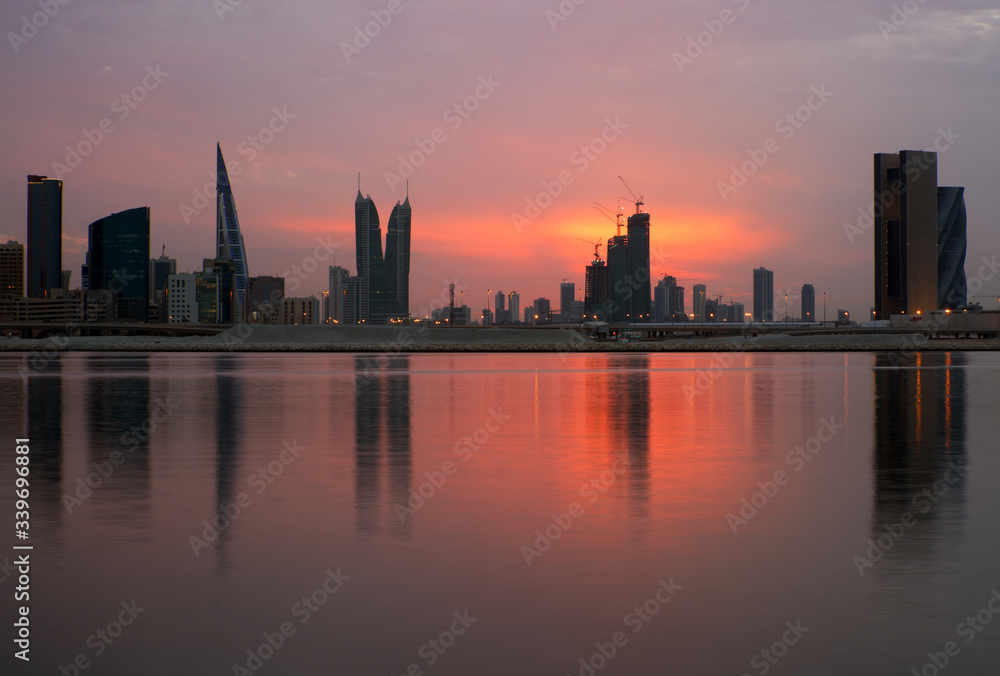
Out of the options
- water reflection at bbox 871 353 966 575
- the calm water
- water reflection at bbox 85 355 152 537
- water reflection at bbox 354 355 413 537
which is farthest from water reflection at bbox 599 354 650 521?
water reflection at bbox 85 355 152 537

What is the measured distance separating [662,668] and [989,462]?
51.3ft

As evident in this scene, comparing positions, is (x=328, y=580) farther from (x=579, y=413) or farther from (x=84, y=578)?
(x=579, y=413)

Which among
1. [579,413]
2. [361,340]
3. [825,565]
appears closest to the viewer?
[825,565]

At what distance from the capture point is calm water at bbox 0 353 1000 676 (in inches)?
324

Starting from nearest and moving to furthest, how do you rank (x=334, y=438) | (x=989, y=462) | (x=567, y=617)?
1. (x=567, y=617)
2. (x=989, y=462)
3. (x=334, y=438)

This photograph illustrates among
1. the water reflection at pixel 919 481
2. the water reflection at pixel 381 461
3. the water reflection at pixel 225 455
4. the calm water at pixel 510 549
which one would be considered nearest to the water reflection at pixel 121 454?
the calm water at pixel 510 549

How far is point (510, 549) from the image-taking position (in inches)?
476

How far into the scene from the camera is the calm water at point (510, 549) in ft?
27.0

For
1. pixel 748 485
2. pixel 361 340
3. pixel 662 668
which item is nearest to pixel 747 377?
pixel 748 485

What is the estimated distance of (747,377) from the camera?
6097cm

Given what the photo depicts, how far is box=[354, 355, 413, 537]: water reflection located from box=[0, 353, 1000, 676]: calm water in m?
0.09

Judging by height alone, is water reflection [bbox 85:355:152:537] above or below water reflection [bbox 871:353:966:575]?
below

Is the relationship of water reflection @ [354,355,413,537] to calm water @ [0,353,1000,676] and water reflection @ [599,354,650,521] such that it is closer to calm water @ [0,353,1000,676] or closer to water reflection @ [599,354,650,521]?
calm water @ [0,353,1000,676]

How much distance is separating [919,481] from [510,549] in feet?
31.5
